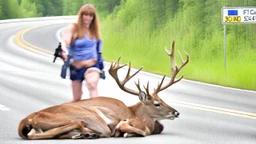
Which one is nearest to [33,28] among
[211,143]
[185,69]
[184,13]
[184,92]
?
[184,13]

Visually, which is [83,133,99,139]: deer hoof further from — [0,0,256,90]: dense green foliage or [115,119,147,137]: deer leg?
[0,0,256,90]: dense green foliage

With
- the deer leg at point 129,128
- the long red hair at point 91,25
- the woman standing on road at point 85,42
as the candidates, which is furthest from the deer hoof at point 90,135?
the long red hair at point 91,25

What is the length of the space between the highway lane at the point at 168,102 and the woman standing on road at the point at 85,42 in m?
1.14

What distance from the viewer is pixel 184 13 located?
33.8 metres

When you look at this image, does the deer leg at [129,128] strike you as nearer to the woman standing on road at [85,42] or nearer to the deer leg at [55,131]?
the deer leg at [55,131]

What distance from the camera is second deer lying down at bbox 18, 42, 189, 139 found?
1048cm

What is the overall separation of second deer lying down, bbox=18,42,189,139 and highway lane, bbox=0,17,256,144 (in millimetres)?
133

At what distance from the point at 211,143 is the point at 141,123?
103 centimetres

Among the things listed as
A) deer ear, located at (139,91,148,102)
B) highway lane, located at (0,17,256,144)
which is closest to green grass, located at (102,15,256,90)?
highway lane, located at (0,17,256,144)

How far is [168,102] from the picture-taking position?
18.3 meters

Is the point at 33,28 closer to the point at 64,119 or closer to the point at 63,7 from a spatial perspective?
the point at 63,7

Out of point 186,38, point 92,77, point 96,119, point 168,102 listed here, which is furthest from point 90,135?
point 186,38

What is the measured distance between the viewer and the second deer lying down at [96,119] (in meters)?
10.5

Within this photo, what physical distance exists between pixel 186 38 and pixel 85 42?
2017 cm
